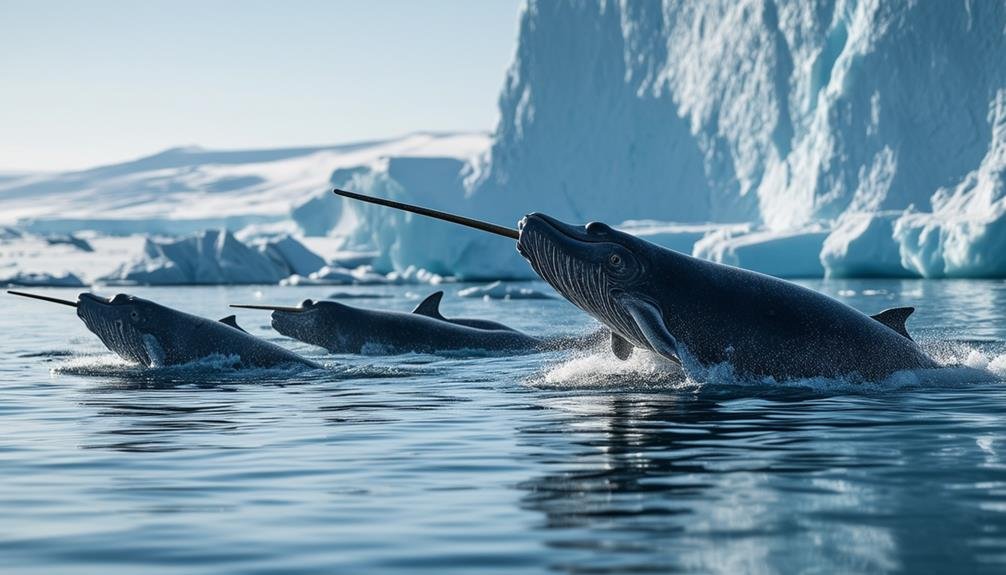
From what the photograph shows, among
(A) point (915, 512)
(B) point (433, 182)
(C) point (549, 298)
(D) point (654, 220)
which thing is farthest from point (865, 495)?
(B) point (433, 182)

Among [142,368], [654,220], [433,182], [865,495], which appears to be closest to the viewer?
[865,495]

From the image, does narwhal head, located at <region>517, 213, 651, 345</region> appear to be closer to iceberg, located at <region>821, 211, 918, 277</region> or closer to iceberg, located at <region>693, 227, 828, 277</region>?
iceberg, located at <region>821, 211, 918, 277</region>

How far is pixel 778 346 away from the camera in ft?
36.2

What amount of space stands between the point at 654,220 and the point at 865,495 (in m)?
57.8

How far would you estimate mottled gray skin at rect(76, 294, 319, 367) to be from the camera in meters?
14.7

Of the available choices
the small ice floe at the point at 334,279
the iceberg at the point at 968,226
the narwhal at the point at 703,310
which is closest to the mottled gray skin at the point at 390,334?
the narwhal at the point at 703,310

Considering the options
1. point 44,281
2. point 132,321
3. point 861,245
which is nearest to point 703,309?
point 132,321

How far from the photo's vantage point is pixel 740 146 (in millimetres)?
60906

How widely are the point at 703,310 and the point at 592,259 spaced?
0.98 meters

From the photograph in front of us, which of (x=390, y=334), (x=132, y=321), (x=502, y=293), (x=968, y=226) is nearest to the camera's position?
(x=132, y=321)

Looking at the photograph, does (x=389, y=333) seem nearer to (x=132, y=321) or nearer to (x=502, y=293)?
(x=132, y=321)

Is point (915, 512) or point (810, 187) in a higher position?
point (810, 187)

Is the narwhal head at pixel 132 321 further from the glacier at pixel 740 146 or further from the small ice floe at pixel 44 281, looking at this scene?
the small ice floe at pixel 44 281

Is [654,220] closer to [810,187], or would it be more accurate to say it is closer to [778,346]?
[810,187]
